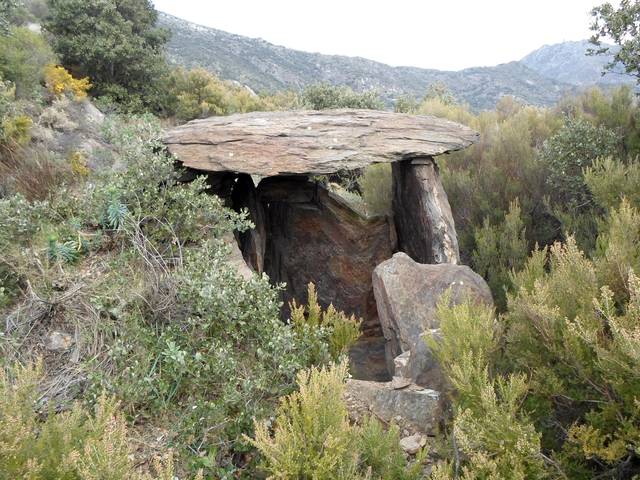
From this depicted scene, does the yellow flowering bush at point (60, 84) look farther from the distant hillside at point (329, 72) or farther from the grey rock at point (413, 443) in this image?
the distant hillside at point (329, 72)

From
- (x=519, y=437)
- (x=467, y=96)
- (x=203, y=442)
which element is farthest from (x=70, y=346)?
(x=467, y=96)

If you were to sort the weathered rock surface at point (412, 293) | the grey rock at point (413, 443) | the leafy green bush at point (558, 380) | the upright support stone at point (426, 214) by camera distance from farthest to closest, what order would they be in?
the upright support stone at point (426, 214), the weathered rock surface at point (412, 293), the grey rock at point (413, 443), the leafy green bush at point (558, 380)

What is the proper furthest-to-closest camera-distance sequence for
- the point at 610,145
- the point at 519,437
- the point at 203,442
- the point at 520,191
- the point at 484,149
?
the point at 484,149, the point at 520,191, the point at 610,145, the point at 203,442, the point at 519,437

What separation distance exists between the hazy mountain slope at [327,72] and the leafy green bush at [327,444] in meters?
32.6

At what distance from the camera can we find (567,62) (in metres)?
71.8

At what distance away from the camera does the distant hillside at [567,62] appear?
61.1 meters

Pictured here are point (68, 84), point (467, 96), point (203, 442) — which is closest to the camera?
point (203, 442)

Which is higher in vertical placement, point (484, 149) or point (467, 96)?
point (467, 96)

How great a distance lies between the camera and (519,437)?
2.08 meters

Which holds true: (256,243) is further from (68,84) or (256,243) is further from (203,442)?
(68,84)

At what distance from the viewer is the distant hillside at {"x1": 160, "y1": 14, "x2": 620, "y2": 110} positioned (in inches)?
1497

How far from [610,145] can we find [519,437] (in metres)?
6.03

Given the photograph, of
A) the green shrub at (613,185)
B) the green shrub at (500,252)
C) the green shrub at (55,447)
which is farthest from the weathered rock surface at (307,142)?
the green shrub at (55,447)

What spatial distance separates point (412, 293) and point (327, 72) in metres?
48.7
